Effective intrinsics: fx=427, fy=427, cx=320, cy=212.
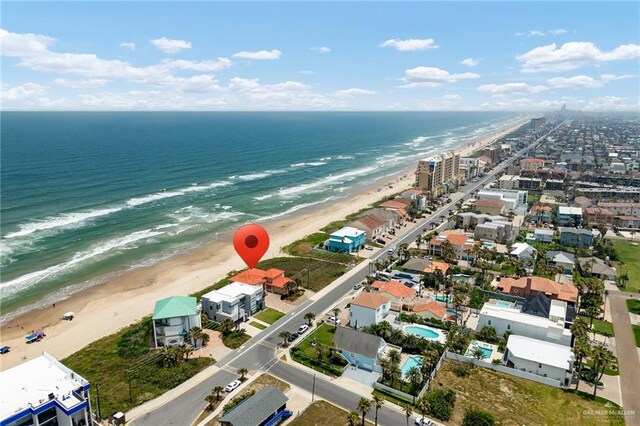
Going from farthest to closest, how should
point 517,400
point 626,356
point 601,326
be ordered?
point 601,326 < point 626,356 < point 517,400

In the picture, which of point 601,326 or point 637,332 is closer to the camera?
point 637,332

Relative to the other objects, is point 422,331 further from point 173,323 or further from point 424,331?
point 173,323

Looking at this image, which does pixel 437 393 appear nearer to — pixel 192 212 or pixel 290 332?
pixel 290 332

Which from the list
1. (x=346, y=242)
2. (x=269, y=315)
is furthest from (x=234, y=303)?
(x=346, y=242)

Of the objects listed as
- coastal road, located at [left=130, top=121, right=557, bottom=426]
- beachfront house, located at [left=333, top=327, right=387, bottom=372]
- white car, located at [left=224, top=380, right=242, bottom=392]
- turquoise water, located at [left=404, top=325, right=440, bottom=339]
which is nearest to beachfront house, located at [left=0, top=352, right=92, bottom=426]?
coastal road, located at [left=130, top=121, right=557, bottom=426]

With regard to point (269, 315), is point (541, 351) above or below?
above

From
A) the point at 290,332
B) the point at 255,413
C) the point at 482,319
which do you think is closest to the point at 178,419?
the point at 255,413

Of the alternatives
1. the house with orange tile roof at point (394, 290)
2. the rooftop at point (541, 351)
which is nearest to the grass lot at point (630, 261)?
the rooftop at point (541, 351)
